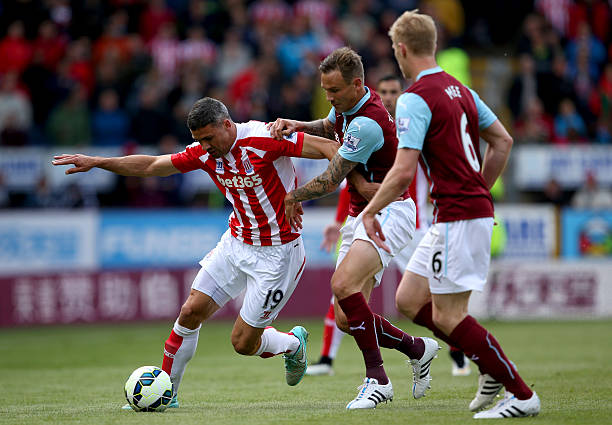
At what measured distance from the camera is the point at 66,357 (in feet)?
Answer: 39.4

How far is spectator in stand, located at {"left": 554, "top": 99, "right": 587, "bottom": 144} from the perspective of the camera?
58.0 feet

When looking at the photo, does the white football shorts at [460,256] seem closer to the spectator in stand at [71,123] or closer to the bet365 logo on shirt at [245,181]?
the bet365 logo on shirt at [245,181]

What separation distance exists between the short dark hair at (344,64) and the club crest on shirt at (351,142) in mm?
407

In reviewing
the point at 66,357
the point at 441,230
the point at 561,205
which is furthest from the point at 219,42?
the point at 441,230

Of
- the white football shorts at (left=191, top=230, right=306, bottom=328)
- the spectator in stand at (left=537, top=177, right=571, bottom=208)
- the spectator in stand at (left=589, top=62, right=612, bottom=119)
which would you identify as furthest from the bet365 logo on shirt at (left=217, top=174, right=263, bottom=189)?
the spectator in stand at (left=589, top=62, right=612, bottom=119)

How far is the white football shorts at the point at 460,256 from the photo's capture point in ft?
19.8

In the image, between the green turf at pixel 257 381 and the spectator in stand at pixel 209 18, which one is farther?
the spectator in stand at pixel 209 18

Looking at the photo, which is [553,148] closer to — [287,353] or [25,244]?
[25,244]

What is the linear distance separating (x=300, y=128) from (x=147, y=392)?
7.63ft

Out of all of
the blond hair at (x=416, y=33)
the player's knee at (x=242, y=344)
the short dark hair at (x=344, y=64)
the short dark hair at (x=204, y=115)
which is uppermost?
the blond hair at (x=416, y=33)

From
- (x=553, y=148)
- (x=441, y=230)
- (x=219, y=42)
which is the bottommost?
(x=553, y=148)

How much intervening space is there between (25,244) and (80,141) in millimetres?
2156

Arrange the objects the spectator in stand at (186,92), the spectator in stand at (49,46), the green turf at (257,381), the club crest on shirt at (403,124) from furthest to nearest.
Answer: the spectator in stand at (49,46)
the spectator in stand at (186,92)
the green turf at (257,381)
the club crest on shirt at (403,124)

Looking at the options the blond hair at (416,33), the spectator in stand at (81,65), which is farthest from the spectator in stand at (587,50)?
the blond hair at (416,33)
